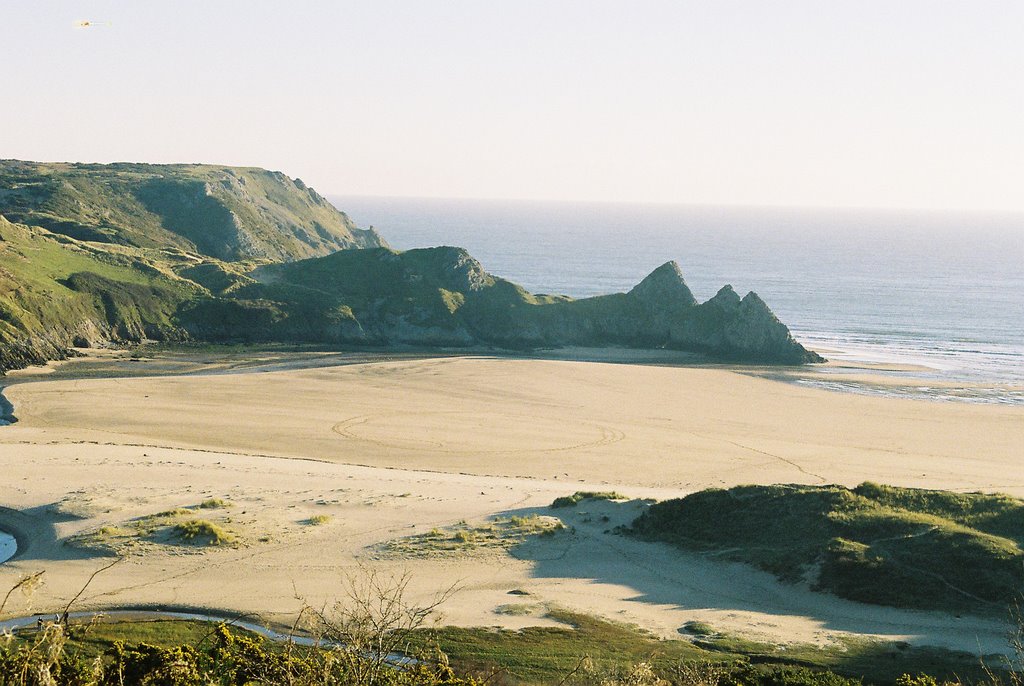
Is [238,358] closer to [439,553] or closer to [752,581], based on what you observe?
[439,553]

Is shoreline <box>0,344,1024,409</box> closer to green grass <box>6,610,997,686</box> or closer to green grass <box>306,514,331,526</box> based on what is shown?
green grass <box>306,514,331,526</box>

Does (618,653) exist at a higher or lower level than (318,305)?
lower

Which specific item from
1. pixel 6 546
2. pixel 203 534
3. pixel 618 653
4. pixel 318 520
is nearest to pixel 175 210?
pixel 6 546

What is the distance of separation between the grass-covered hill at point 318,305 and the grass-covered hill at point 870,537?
51.3m

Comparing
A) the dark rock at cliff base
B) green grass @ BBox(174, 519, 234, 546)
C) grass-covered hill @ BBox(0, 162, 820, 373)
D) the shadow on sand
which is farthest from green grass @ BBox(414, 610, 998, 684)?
the dark rock at cliff base

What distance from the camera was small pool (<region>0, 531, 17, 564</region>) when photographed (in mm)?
32750

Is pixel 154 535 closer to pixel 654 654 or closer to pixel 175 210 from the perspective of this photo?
pixel 654 654

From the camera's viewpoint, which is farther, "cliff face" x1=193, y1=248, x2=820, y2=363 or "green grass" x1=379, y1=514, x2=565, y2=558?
"cliff face" x1=193, y1=248, x2=820, y2=363

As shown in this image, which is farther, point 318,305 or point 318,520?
point 318,305

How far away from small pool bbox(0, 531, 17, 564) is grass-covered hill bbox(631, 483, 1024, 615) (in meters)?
22.1

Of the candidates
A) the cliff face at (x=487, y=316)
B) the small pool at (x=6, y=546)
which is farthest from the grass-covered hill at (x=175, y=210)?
the small pool at (x=6, y=546)

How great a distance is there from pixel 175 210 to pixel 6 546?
122392mm

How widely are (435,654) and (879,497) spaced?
20696mm

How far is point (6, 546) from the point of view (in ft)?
111
